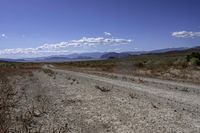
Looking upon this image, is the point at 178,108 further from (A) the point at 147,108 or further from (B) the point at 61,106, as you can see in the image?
(B) the point at 61,106

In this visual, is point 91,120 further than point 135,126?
Yes

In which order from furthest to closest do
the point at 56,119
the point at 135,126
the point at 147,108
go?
the point at 147,108 < the point at 56,119 < the point at 135,126

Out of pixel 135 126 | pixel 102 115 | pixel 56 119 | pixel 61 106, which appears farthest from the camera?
pixel 61 106

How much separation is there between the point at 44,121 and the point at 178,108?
5.21m

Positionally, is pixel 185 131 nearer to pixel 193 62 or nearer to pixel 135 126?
pixel 135 126

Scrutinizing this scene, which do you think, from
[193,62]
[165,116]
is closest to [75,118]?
[165,116]

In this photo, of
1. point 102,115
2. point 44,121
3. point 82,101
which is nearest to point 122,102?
point 82,101

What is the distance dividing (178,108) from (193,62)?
40854 millimetres

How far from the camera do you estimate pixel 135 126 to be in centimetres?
910

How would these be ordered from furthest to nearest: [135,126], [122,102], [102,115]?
[122,102] → [102,115] → [135,126]

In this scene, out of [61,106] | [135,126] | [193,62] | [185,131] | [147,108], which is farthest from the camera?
[193,62]

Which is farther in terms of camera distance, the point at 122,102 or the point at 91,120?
the point at 122,102

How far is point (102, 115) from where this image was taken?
35.5 ft

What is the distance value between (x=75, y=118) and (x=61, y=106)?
2.61 meters
